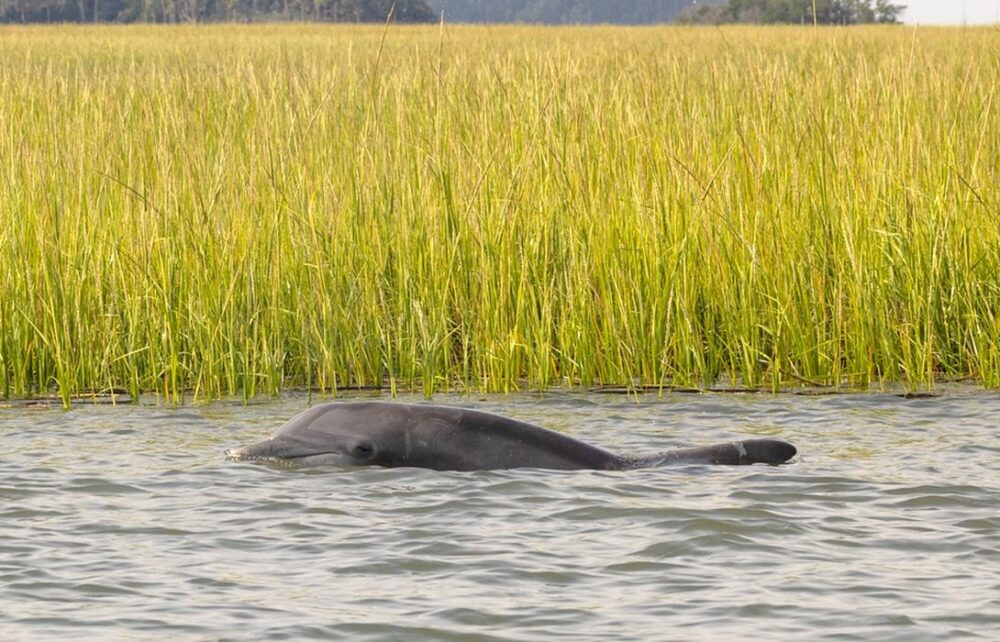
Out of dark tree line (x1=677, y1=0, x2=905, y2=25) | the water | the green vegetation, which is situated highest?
dark tree line (x1=677, y1=0, x2=905, y2=25)

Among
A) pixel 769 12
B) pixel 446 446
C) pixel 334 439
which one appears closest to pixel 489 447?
pixel 446 446

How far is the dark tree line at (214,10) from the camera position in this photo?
70438mm

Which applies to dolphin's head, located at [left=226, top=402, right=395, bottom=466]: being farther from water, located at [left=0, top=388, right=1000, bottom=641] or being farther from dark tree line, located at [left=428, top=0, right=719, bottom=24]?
dark tree line, located at [left=428, top=0, right=719, bottom=24]

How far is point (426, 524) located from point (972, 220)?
379 centimetres

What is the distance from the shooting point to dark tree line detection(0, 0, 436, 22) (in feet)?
231

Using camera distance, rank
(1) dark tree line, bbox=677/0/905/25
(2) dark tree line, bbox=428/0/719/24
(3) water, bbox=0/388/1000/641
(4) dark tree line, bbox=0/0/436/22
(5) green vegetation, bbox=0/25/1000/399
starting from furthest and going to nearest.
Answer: (2) dark tree line, bbox=428/0/719/24, (4) dark tree line, bbox=0/0/436/22, (1) dark tree line, bbox=677/0/905/25, (5) green vegetation, bbox=0/25/1000/399, (3) water, bbox=0/388/1000/641

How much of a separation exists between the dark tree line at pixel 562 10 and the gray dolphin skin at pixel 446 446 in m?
149

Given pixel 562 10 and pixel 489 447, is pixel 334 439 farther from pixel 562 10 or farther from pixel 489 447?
pixel 562 10

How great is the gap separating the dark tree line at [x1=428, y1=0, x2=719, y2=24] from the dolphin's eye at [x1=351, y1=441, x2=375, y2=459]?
14951 centimetres

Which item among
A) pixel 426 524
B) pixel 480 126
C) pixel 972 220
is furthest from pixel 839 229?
pixel 426 524

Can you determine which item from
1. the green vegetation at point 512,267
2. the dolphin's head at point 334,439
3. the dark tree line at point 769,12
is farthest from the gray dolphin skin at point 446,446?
the dark tree line at point 769,12

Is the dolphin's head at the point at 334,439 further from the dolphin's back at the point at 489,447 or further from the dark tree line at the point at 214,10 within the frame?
the dark tree line at the point at 214,10

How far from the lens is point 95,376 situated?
696 cm

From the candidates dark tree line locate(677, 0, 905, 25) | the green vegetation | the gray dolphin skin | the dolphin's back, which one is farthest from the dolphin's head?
dark tree line locate(677, 0, 905, 25)
